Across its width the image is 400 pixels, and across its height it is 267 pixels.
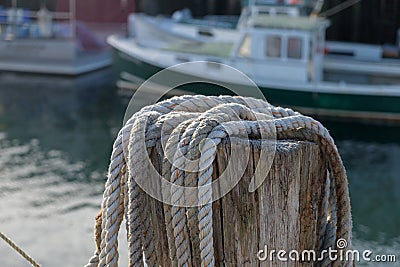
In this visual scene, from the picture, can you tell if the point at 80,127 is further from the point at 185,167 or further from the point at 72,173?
the point at 185,167

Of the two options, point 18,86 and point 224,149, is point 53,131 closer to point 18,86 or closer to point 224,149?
point 18,86

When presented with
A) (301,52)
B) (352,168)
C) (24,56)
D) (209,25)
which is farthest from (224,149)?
(24,56)

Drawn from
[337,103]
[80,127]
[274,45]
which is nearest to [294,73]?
[274,45]

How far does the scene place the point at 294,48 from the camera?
1177 centimetres

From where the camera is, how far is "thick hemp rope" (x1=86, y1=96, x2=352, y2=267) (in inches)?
64.6

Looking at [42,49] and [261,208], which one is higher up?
[261,208]

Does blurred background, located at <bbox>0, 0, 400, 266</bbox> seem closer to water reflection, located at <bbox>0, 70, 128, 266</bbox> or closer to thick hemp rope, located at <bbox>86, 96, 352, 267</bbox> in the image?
water reflection, located at <bbox>0, 70, 128, 266</bbox>

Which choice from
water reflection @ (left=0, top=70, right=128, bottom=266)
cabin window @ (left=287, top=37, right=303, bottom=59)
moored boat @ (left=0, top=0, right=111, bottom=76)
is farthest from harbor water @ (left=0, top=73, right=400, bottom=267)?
moored boat @ (left=0, top=0, right=111, bottom=76)

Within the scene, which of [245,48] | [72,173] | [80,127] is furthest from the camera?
[245,48]

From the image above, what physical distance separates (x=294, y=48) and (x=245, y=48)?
2.95ft

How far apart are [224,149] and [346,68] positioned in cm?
1177

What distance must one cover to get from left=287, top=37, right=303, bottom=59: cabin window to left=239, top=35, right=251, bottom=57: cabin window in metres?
0.71

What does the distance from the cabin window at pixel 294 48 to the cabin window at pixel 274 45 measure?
179mm

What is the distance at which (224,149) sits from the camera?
1655mm
